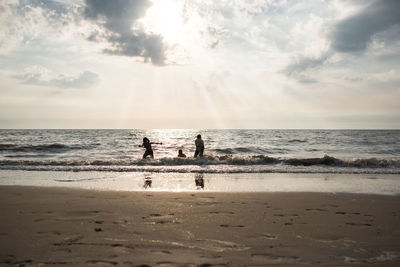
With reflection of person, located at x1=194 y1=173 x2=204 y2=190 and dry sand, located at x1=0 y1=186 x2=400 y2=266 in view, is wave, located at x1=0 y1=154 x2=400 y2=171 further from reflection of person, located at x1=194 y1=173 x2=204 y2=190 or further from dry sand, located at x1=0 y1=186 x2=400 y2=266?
dry sand, located at x1=0 y1=186 x2=400 y2=266

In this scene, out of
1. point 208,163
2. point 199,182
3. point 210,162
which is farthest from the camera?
point 210,162

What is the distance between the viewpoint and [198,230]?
484 centimetres

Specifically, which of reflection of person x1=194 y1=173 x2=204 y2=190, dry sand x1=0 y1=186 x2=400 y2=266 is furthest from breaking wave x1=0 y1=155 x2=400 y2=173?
dry sand x1=0 y1=186 x2=400 y2=266

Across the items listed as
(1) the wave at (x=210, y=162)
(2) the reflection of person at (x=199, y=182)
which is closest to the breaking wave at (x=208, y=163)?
(1) the wave at (x=210, y=162)

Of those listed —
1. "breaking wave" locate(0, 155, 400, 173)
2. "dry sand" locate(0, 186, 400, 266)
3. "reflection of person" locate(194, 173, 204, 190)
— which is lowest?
"breaking wave" locate(0, 155, 400, 173)

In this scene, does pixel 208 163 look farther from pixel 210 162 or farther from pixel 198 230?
pixel 198 230

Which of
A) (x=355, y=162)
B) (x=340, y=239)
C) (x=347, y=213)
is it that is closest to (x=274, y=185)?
(x=347, y=213)

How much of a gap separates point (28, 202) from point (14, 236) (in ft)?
9.16

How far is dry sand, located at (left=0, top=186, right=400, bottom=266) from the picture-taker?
3.73m

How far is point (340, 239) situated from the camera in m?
4.51

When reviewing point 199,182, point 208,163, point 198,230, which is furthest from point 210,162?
point 198,230

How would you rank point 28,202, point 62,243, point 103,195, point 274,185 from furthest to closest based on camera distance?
point 274,185 < point 103,195 < point 28,202 < point 62,243

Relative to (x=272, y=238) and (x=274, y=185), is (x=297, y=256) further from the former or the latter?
(x=274, y=185)

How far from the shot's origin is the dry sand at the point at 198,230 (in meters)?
3.73
